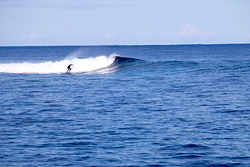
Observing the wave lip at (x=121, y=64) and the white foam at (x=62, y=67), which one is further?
the white foam at (x=62, y=67)

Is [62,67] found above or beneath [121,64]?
above

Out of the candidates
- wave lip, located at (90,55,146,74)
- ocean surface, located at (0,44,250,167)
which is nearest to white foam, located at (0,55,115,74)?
wave lip, located at (90,55,146,74)

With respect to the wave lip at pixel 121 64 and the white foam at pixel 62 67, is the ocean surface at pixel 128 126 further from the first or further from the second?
the white foam at pixel 62 67

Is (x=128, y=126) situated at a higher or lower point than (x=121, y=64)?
lower

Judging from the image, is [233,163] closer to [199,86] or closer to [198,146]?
[198,146]

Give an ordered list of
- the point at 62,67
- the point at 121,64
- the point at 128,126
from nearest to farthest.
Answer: the point at 128,126 < the point at 121,64 < the point at 62,67

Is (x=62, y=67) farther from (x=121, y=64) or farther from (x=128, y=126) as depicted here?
(x=128, y=126)

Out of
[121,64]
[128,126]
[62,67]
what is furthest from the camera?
[62,67]

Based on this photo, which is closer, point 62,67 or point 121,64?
point 121,64

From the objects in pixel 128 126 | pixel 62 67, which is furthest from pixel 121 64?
pixel 128 126

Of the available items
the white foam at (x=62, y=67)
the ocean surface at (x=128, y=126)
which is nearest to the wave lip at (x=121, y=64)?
the white foam at (x=62, y=67)

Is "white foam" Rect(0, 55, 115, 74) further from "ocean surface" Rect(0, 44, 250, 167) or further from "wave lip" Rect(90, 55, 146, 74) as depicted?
"ocean surface" Rect(0, 44, 250, 167)

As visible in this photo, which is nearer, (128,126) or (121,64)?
(128,126)

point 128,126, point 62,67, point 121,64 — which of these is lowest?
point 128,126
